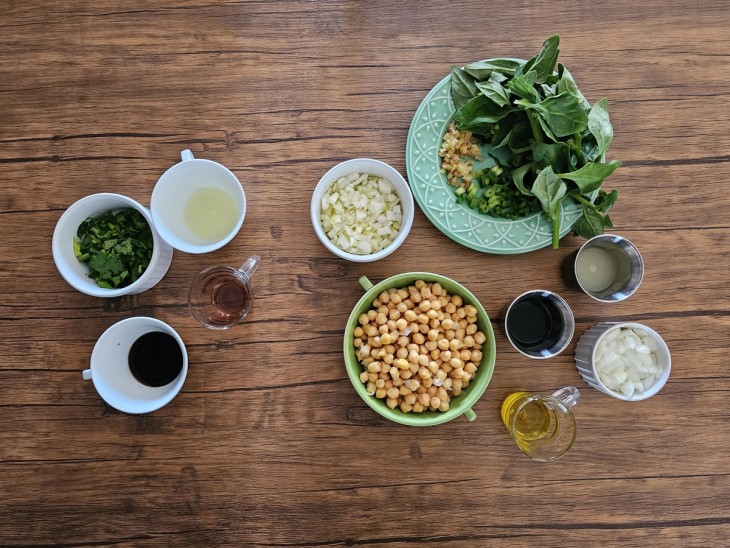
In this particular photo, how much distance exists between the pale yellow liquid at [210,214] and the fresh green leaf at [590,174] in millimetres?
825

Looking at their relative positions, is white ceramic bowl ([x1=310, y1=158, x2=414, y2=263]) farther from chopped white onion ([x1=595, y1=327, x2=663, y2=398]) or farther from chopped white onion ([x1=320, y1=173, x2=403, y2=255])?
chopped white onion ([x1=595, y1=327, x2=663, y2=398])

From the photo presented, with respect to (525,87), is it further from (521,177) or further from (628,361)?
(628,361)

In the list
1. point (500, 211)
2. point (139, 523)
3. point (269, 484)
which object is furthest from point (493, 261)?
point (139, 523)

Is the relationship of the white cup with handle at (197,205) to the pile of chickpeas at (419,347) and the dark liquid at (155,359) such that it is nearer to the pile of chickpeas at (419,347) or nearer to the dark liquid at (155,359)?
the dark liquid at (155,359)

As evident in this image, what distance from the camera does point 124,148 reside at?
1348mm

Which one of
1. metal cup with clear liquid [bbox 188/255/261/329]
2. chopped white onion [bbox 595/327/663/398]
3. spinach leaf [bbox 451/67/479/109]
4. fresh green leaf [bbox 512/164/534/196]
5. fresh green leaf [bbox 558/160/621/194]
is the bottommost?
chopped white onion [bbox 595/327/663/398]

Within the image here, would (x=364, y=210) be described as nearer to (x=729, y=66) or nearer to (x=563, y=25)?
(x=563, y=25)

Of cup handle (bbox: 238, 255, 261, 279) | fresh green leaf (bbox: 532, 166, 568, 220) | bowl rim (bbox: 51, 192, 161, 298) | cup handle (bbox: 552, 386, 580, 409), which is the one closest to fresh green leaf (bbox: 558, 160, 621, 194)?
fresh green leaf (bbox: 532, 166, 568, 220)

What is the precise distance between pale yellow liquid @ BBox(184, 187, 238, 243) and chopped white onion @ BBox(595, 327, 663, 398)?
1012mm

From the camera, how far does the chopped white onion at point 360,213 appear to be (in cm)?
124

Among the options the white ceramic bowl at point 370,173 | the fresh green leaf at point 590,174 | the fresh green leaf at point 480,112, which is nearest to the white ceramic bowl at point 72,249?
the white ceramic bowl at point 370,173

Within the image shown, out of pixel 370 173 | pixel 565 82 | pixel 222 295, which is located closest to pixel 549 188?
pixel 565 82

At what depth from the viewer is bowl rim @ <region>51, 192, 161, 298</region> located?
1.15 m

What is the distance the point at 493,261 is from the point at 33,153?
1.33m
